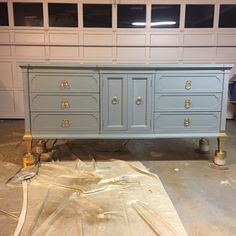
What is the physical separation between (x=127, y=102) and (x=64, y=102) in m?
0.55

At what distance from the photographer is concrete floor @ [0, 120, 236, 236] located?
144 cm

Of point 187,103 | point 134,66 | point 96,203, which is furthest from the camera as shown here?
point 187,103

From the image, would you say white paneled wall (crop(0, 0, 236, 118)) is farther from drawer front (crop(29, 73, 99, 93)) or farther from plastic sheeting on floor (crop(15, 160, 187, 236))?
plastic sheeting on floor (crop(15, 160, 187, 236))

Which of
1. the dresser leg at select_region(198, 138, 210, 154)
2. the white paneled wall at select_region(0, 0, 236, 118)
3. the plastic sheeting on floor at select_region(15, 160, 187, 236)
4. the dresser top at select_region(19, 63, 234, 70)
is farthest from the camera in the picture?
the white paneled wall at select_region(0, 0, 236, 118)

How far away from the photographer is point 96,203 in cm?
159

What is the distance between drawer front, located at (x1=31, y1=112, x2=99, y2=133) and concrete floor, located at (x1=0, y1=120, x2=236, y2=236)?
0.40m

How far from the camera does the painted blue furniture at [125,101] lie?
2109 millimetres

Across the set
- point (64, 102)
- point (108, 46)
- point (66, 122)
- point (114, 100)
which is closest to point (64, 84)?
point (64, 102)

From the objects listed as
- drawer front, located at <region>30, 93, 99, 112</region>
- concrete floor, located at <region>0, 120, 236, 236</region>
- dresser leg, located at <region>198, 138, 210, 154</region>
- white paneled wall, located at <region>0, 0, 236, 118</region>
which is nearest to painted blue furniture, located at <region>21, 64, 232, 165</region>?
drawer front, located at <region>30, 93, 99, 112</region>

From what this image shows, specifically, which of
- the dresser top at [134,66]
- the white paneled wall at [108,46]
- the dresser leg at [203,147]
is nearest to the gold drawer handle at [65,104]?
the dresser top at [134,66]

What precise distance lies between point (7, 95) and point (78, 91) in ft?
9.10

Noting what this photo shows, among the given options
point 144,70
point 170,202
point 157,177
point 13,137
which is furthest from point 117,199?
point 13,137

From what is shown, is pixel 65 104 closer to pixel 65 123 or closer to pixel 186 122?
pixel 65 123

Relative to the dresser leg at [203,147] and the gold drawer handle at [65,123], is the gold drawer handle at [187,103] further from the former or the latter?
the gold drawer handle at [65,123]
